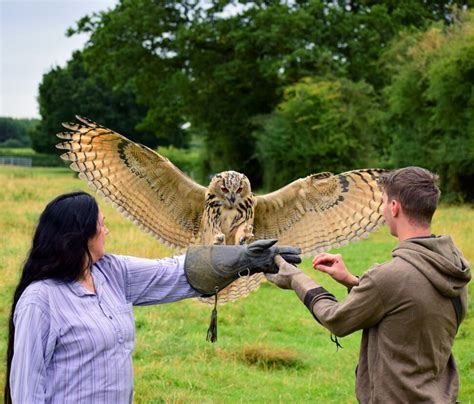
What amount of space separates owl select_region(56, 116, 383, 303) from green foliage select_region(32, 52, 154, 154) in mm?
61636

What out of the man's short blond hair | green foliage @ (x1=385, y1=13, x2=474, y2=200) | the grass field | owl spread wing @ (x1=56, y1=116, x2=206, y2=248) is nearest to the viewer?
the man's short blond hair

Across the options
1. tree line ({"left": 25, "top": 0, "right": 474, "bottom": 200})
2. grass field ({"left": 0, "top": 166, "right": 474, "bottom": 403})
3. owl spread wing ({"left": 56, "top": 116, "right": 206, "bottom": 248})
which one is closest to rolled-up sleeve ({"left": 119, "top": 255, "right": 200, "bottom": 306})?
owl spread wing ({"left": 56, "top": 116, "right": 206, "bottom": 248})

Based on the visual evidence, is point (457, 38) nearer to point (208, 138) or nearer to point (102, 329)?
point (208, 138)

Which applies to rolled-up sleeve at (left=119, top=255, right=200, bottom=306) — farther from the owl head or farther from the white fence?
the white fence

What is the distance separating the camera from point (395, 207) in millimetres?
3240

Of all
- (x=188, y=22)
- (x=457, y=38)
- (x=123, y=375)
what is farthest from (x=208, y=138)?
(x=123, y=375)

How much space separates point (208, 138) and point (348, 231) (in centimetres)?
3367

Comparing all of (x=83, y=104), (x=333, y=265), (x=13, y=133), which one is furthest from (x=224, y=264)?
(x=13, y=133)

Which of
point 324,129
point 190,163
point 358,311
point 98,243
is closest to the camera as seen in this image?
point 358,311

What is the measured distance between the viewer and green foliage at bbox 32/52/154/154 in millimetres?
69000

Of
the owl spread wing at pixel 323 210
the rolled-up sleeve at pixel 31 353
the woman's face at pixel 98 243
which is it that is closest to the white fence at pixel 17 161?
the owl spread wing at pixel 323 210

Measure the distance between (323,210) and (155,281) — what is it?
287 centimetres

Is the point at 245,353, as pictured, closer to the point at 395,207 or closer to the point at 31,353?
the point at 395,207

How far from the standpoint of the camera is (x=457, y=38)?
24.9m
